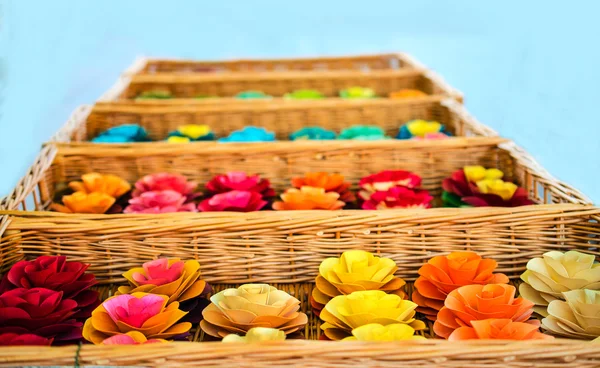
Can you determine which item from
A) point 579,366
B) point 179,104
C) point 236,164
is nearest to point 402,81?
point 179,104

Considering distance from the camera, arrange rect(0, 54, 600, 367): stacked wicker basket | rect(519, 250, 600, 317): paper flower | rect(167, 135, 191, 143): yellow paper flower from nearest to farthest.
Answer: rect(0, 54, 600, 367): stacked wicker basket
rect(519, 250, 600, 317): paper flower
rect(167, 135, 191, 143): yellow paper flower

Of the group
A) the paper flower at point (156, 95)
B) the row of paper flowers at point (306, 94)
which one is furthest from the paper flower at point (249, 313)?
the paper flower at point (156, 95)

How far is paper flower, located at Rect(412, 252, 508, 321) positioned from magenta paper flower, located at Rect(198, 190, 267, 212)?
1.37 feet

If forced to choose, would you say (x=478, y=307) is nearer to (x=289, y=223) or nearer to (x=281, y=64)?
(x=289, y=223)

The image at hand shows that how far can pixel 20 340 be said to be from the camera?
0.84 m

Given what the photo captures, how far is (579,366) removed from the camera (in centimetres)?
72

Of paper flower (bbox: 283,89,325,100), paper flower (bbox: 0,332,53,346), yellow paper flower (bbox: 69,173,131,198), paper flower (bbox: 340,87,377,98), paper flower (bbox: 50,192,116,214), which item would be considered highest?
paper flower (bbox: 340,87,377,98)

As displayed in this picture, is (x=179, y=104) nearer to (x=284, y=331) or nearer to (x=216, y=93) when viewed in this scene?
(x=216, y=93)

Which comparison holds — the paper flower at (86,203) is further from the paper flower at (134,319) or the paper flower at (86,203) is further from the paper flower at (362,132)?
the paper flower at (362,132)

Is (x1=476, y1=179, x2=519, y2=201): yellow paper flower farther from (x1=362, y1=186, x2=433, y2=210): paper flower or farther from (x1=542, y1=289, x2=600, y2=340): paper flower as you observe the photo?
(x1=542, y1=289, x2=600, y2=340): paper flower

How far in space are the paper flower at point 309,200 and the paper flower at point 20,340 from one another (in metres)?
0.58

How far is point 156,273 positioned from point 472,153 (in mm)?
814

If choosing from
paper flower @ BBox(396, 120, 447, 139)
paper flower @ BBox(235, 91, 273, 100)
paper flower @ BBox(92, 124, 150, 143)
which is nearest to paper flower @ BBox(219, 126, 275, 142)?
paper flower @ BBox(92, 124, 150, 143)

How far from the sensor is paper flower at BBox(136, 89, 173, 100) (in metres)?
2.26
